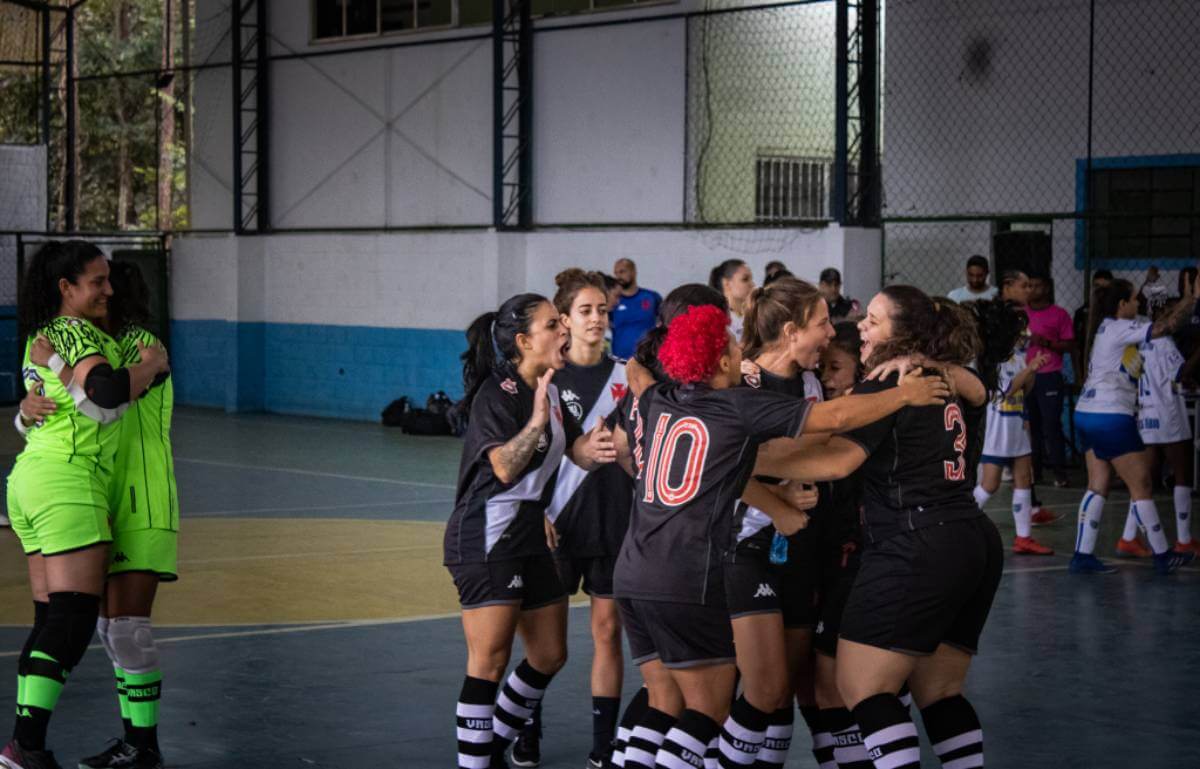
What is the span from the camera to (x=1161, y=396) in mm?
12203

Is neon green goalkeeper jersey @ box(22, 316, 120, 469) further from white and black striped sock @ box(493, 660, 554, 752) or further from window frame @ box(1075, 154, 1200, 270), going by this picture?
window frame @ box(1075, 154, 1200, 270)

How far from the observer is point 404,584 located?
1116 cm

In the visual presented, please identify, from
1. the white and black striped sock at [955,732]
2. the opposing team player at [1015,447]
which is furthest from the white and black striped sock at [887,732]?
the opposing team player at [1015,447]

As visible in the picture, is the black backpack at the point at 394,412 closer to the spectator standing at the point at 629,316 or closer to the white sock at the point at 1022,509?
the spectator standing at the point at 629,316

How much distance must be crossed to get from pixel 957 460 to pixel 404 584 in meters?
6.18

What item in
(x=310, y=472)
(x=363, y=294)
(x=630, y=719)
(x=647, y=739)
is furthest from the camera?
(x=363, y=294)

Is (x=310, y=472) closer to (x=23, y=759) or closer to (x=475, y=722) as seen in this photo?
(x=23, y=759)

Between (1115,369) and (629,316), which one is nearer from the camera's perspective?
(1115,369)

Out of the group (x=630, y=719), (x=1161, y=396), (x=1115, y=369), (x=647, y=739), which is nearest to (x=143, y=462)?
(x=630, y=719)

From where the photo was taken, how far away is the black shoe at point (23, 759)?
6434 millimetres

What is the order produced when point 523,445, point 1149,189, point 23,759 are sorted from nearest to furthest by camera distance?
point 523,445, point 23,759, point 1149,189

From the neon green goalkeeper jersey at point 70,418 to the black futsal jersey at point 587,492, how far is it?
1.75m

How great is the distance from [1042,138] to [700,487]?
1438 centimetres

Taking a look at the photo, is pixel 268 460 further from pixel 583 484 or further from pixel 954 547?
pixel 954 547
